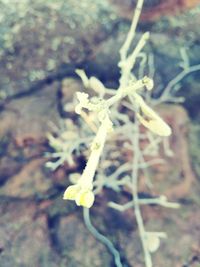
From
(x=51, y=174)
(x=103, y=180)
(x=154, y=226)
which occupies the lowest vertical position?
(x=154, y=226)

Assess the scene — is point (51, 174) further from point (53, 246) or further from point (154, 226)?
point (154, 226)

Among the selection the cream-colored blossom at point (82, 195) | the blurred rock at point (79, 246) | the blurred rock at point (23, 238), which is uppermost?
the cream-colored blossom at point (82, 195)

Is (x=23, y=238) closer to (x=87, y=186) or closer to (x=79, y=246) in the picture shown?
(x=79, y=246)

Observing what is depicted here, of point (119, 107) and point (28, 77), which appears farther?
point (28, 77)

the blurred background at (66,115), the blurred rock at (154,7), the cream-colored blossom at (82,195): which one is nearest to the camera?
the cream-colored blossom at (82,195)

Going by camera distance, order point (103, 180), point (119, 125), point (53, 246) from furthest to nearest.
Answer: point (119, 125) < point (103, 180) < point (53, 246)

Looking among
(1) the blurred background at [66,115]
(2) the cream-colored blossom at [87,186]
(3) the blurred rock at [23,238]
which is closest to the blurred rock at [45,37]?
(1) the blurred background at [66,115]

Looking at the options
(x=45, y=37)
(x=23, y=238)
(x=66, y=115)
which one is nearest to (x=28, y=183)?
(x=23, y=238)

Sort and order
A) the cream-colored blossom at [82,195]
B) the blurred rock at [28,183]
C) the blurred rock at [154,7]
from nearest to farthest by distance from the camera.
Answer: the cream-colored blossom at [82,195], the blurred rock at [28,183], the blurred rock at [154,7]

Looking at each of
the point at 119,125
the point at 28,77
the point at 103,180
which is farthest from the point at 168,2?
the point at 103,180

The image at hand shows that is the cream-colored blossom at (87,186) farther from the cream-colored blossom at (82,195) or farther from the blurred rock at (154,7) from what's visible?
the blurred rock at (154,7)
